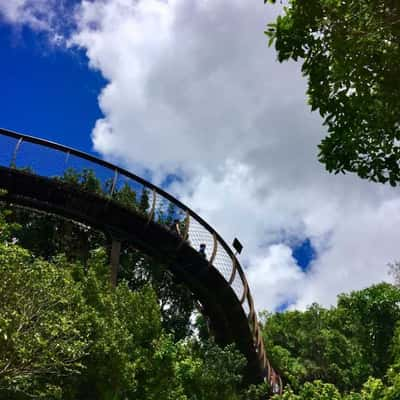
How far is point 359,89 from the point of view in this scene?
20.8 feet

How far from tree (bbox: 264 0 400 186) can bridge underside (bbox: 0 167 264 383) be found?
11.3m

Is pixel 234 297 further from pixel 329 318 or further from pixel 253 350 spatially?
pixel 329 318

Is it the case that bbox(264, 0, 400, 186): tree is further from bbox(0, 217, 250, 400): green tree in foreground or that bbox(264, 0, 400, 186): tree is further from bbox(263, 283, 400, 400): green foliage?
bbox(263, 283, 400, 400): green foliage

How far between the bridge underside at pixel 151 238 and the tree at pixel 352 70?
37.0ft

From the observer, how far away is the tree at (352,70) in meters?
5.96

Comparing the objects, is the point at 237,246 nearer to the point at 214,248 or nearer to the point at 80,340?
the point at 214,248

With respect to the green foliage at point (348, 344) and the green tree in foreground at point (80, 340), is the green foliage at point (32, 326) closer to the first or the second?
the green tree in foreground at point (80, 340)

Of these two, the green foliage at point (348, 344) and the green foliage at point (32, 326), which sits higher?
the green foliage at point (348, 344)

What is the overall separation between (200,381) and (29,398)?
5649mm

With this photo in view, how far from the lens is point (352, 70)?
6.28 m

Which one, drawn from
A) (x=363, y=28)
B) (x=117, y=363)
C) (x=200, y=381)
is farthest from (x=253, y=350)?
(x=363, y=28)

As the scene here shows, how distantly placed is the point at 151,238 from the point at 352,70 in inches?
496

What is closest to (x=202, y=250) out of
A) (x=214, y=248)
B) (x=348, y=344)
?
(x=214, y=248)

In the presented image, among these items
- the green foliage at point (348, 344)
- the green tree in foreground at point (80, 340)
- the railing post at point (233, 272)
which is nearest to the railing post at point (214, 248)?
the railing post at point (233, 272)
